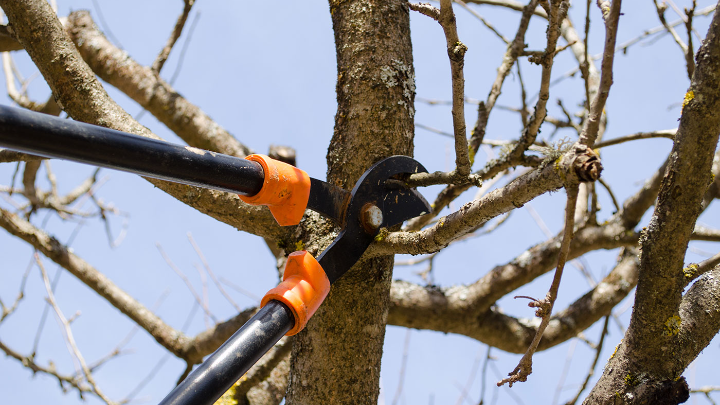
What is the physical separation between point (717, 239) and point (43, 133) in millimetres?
2522

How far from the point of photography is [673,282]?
0.99m

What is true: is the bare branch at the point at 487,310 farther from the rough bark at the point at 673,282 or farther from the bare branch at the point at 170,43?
the bare branch at the point at 170,43

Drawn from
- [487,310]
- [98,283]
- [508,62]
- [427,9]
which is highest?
[508,62]

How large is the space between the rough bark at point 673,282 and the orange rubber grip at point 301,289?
0.59 m

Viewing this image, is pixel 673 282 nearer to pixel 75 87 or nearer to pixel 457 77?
pixel 457 77

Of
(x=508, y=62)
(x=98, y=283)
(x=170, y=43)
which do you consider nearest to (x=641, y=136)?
(x=508, y=62)

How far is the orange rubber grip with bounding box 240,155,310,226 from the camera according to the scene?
106cm

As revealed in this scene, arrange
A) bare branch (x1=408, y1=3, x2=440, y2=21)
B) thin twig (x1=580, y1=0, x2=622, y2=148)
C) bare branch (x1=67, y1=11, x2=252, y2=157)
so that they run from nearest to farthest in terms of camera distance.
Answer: thin twig (x1=580, y1=0, x2=622, y2=148), bare branch (x1=408, y1=3, x2=440, y2=21), bare branch (x1=67, y1=11, x2=252, y2=157)

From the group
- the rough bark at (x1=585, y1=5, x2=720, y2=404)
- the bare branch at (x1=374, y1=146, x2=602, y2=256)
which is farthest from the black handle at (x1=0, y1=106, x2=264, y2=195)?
the rough bark at (x1=585, y1=5, x2=720, y2=404)

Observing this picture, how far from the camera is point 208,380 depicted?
0.92m

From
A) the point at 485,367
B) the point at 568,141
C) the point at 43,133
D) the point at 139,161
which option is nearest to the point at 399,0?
the point at 568,141

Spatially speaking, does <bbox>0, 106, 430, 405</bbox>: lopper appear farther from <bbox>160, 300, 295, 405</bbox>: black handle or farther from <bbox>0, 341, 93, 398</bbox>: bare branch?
<bbox>0, 341, 93, 398</bbox>: bare branch

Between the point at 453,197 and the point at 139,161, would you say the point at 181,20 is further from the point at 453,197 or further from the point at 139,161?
the point at 139,161

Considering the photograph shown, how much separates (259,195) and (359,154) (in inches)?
16.1
